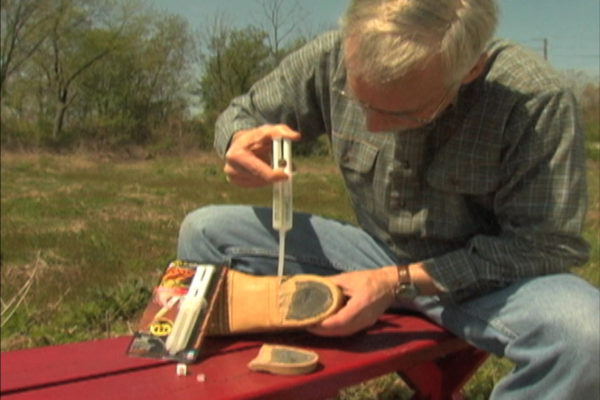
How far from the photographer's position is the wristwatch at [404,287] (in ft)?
5.78

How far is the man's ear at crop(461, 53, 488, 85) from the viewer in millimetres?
1619

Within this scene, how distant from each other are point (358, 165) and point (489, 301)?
515mm

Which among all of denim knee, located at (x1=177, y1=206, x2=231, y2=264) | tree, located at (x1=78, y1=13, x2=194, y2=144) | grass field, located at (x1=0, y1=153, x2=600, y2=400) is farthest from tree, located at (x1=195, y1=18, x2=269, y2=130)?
denim knee, located at (x1=177, y1=206, x2=231, y2=264)

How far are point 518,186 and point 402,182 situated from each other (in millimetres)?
303

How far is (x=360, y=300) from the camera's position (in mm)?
1696

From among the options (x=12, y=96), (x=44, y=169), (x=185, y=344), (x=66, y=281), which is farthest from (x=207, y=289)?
(x=12, y=96)

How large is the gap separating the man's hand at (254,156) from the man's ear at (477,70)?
1.48 ft

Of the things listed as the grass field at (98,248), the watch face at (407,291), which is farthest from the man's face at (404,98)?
the grass field at (98,248)

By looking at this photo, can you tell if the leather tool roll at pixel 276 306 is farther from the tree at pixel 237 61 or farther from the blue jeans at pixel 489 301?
the tree at pixel 237 61

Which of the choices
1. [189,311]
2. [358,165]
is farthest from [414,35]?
[189,311]

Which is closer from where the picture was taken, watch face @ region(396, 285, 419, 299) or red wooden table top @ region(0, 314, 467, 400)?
red wooden table top @ region(0, 314, 467, 400)

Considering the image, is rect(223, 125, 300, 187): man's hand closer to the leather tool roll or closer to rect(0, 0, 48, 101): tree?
the leather tool roll

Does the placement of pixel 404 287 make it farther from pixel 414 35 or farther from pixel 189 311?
pixel 414 35

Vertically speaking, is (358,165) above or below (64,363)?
above
